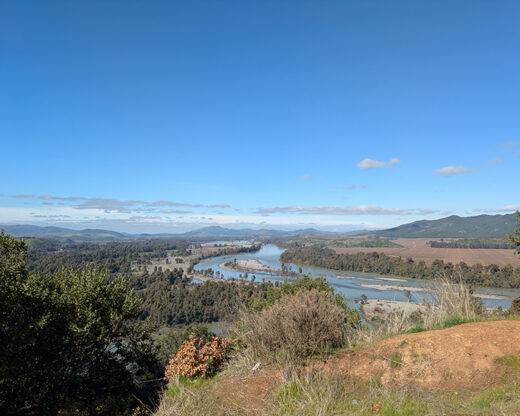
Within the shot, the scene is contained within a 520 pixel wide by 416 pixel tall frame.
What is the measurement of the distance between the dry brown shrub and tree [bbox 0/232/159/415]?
5.50 m

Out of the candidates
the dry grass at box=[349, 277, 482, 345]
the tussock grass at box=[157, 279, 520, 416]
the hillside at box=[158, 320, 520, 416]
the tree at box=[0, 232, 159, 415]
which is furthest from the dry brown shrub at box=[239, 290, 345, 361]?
the tree at box=[0, 232, 159, 415]

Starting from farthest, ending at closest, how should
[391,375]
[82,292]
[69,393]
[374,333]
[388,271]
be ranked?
1. [388,271]
2. [82,292]
3. [69,393]
4. [374,333]
5. [391,375]

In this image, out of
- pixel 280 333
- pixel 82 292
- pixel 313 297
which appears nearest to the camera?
pixel 280 333

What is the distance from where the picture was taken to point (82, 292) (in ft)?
44.1

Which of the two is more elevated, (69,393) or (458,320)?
(458,320)

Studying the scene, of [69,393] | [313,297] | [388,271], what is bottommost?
[388,271]

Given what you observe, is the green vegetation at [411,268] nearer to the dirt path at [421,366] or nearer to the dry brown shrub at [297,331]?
the dirt path at [421,366]

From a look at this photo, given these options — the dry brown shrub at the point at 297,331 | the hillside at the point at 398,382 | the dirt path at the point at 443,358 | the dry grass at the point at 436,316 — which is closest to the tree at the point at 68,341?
the dry brown shrub at the point at 297,331

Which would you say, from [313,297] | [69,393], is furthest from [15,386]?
[313,297]

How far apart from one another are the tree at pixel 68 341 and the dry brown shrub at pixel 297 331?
18.0 ft

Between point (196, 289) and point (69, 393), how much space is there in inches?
2291

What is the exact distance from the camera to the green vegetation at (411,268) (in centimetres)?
6806

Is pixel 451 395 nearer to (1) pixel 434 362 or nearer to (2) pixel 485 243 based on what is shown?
(1) pixel 434 362

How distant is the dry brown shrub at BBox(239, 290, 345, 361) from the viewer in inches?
233
